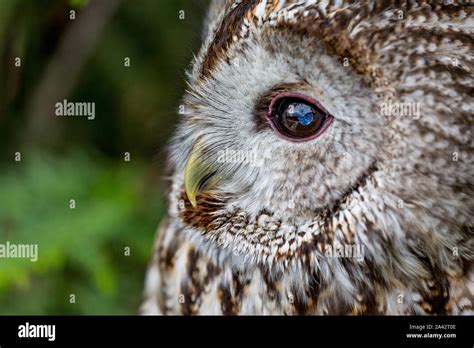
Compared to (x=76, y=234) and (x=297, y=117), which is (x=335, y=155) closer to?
(x=297, y=117)

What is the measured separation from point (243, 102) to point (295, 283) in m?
0.49

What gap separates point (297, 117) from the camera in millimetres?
1961

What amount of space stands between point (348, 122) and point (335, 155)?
0.08 metres

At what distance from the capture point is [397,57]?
71.4 inches

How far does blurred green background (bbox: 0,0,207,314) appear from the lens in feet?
10.0

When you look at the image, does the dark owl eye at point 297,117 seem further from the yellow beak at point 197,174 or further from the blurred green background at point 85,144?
the blurred green background at point 85,144

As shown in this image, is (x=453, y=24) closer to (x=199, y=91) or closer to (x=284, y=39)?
(x=284, y=39)

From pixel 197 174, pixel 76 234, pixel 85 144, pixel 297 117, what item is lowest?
pixel 76 234

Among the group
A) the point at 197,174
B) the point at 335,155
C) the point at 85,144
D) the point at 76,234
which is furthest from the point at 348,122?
the point at 85,144

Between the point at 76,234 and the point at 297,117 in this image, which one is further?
the point at 76,234

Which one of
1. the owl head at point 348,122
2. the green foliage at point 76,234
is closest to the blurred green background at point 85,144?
the green foliage at point 76,234
